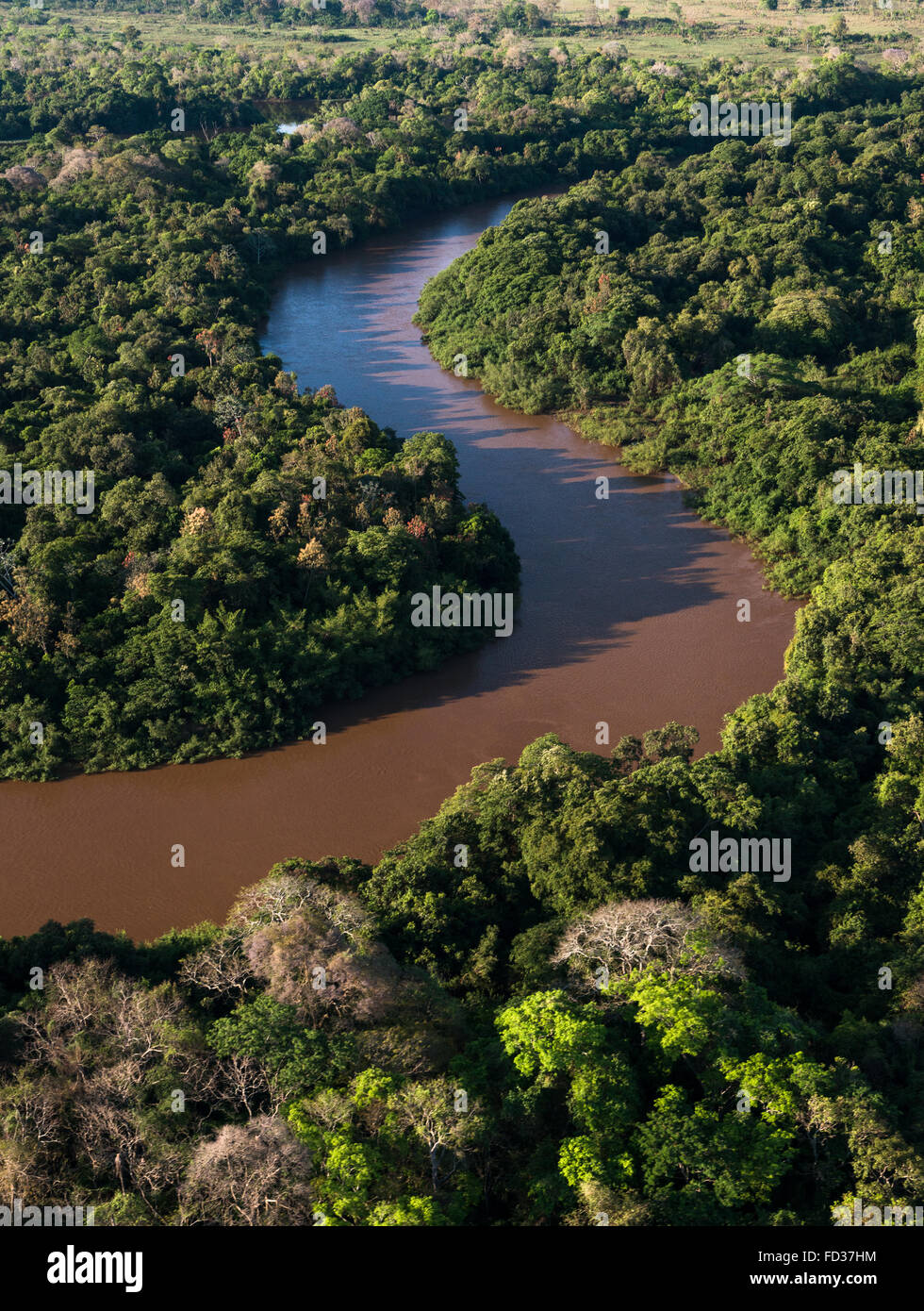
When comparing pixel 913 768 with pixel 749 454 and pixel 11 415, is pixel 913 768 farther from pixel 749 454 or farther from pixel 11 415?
pixel 11 415

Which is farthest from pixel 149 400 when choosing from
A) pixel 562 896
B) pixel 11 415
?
pixel 562 896

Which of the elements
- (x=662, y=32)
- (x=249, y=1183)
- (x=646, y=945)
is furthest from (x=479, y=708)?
(x=662, y=32)

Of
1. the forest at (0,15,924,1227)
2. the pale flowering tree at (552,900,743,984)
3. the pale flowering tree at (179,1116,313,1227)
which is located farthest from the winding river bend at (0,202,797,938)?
the pale flowering tree at (179,1116,313,1227)

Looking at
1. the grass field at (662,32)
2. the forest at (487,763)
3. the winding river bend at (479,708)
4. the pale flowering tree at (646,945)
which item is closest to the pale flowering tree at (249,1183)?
the forest at (487,763)

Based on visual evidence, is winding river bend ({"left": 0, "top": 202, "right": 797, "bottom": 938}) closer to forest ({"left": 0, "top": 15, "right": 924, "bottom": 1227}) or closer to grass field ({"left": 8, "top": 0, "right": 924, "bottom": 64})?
forest ({"left": 0, "top": 15, "right": 924, "bottom": 1227})

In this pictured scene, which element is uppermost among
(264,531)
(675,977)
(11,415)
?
(11,415)

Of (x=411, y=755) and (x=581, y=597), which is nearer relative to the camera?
(x=411, y=755)
